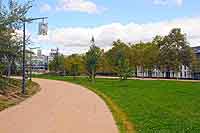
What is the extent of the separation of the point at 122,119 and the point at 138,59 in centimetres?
8598

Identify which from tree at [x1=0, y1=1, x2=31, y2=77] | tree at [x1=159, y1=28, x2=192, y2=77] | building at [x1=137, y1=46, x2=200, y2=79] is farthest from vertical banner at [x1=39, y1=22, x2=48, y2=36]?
building at [x1=137, y1=46, x2=200, y2=79]

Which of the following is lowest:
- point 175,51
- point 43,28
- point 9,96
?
point 9,96

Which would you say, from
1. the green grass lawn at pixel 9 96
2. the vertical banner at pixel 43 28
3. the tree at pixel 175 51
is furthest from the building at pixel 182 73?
the vertical banner at pixel 43 28

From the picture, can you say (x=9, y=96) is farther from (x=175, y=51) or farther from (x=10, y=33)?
(x=175, y=51)

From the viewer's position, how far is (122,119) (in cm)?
1545

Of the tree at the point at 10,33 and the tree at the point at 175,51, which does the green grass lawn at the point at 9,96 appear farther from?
the tree at the point at 175,51

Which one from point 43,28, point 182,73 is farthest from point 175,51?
point 43,28

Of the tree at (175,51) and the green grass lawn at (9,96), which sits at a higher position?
the tree at (175,51)

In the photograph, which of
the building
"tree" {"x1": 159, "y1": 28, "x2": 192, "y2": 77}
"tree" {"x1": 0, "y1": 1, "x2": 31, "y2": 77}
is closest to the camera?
"tree" {"x1": 0, "y1": 1, "x2": 31, "y2": 77}

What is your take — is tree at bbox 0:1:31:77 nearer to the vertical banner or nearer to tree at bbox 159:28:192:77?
the vertical banner

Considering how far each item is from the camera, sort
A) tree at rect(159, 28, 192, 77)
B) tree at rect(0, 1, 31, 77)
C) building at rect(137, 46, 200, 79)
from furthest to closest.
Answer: building at rect(137, 46, 200, 79) < tree at rect(159, 28, 192, 77) < tree at rect(0, 1, 31, 77)

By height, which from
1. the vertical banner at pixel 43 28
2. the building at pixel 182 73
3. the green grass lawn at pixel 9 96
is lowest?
the green grass lawn at pixel 9 96

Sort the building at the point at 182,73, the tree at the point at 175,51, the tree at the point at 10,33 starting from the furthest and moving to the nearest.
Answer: the building at the point at 182,73
the tree at the point at 175,51
the tree at the point at 10,33

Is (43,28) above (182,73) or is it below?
above
